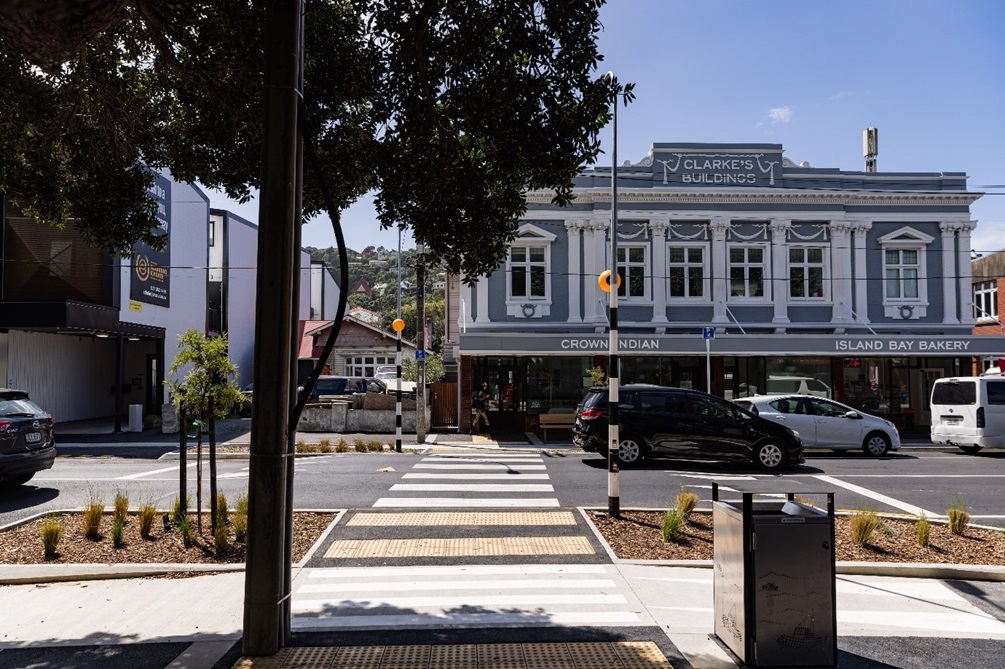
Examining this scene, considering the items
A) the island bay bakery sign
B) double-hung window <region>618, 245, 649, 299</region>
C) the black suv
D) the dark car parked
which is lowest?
the black suv

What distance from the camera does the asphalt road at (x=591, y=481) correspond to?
1165cm

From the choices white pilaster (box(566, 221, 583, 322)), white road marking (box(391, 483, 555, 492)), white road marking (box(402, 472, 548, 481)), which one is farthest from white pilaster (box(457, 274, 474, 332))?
white road marking (box(391, 483, 555, 492))

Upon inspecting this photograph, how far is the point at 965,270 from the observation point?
89.1 ft

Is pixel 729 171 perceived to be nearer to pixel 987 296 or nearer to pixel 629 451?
pixel 629 451

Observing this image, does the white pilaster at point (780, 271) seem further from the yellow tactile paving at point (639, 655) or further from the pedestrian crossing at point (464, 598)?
the yellow tactile paving at point (639, 655)

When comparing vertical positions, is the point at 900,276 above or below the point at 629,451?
Result: above

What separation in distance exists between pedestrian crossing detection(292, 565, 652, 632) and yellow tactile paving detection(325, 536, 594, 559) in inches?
20.3

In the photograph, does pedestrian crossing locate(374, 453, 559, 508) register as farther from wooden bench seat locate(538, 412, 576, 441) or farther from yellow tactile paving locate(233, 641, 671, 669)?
wooden bench seat locate(538, 412, 576, 441)

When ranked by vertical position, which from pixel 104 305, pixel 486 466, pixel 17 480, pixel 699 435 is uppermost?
pixel 104 305

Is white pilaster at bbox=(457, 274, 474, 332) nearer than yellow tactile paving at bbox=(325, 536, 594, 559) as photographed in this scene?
No

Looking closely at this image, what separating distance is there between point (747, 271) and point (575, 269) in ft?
20.6

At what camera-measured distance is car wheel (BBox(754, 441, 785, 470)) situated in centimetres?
1575

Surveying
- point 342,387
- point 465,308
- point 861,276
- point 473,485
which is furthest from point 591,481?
point 861,276

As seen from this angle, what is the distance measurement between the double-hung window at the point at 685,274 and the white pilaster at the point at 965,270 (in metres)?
9.28
